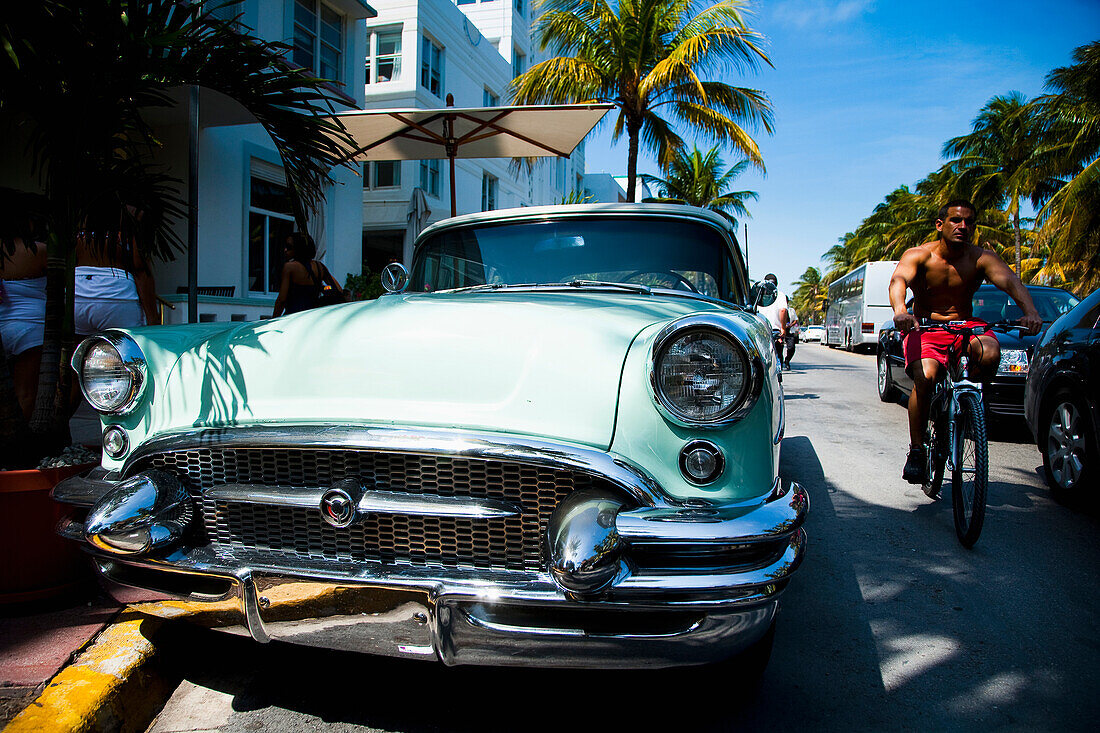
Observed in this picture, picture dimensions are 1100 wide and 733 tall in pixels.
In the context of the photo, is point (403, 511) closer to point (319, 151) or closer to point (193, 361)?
point (193, 361)

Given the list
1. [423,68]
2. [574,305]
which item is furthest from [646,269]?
[423,68]

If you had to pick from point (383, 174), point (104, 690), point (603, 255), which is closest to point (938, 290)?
point (603, 255)

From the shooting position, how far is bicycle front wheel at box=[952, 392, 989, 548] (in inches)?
122

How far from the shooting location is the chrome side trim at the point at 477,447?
1561 mm

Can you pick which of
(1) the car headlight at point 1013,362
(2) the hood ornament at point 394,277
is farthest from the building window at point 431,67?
(2) the hood ornament at point 394,277

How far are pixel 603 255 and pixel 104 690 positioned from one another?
217cm

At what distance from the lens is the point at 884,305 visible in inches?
867

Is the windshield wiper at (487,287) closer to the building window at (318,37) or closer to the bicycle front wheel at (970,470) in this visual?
the bicycle front wheel at (970,470)

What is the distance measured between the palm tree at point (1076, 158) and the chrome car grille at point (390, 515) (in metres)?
25.7

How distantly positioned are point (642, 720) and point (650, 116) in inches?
461

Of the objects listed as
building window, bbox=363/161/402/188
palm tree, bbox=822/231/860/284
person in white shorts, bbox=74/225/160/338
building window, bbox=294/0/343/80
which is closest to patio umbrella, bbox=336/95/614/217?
person in white shorts, bbox=74/225/160/338

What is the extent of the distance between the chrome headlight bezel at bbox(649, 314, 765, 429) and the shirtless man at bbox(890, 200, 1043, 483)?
2.24m

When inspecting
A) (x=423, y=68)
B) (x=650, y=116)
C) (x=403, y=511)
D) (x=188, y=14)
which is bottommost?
(x=403, y=511)

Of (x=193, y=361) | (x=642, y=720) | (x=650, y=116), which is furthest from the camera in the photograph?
(x=650, y=116)
